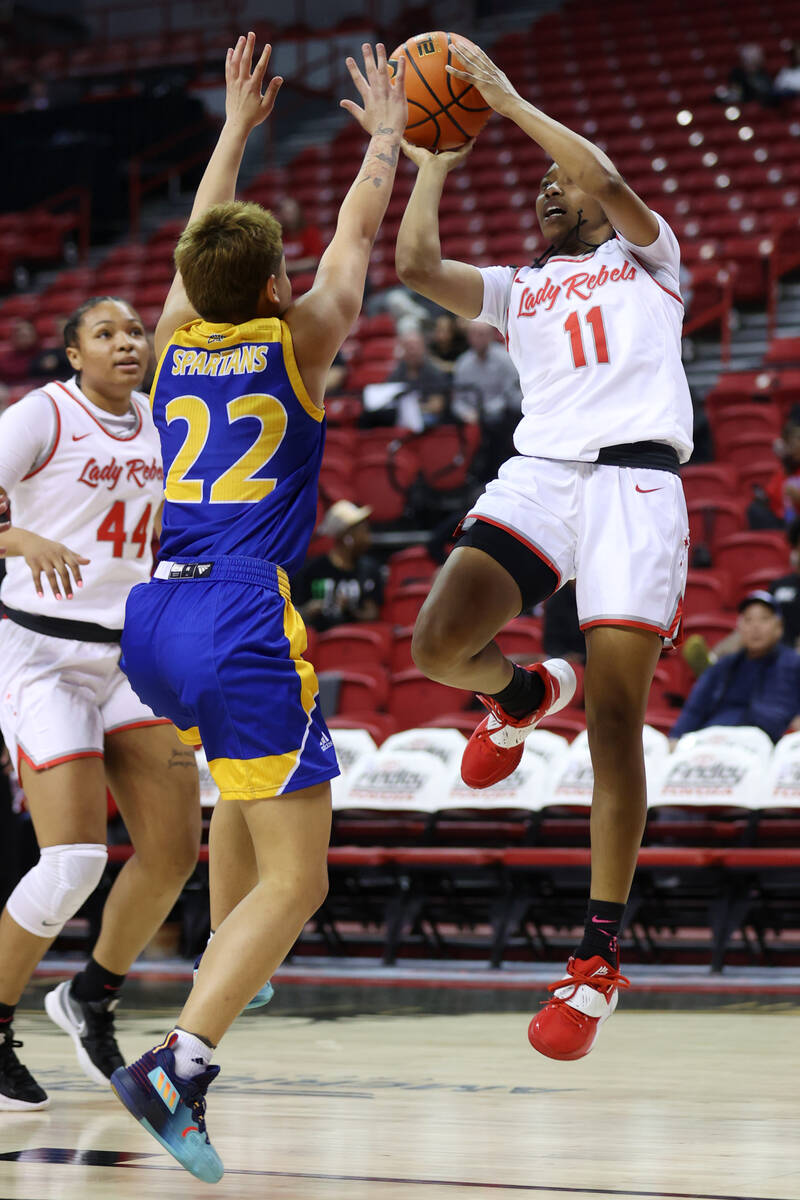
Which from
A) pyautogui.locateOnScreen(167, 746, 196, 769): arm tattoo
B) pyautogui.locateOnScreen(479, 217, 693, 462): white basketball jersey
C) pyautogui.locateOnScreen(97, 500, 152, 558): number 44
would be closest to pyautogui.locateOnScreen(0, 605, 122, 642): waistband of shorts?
pyautogui.locateOnScreen(97, 500, 152, 558): number 44

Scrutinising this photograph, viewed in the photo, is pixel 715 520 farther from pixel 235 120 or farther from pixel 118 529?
pixel 235 120

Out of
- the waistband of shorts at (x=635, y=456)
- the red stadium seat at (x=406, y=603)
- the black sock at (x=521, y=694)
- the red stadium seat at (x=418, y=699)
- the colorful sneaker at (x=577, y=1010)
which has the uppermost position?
the waistband of shorts at (x=635, y=456)

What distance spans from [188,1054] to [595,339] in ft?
6.59

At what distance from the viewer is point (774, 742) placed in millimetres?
8320

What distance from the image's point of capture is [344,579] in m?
10.5

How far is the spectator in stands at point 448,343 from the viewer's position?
12172 millimetres

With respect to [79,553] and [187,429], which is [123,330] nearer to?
[79,553]

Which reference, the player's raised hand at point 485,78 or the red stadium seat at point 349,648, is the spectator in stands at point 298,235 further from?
the player's raised hand at point 485,78

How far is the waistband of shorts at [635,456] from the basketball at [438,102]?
3.34 feet

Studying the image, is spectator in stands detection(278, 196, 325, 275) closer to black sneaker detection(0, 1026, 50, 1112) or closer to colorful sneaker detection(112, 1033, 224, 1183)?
black sneaker detection(0, 1026, 50, 1112)

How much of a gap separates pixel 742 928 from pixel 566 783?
105cm

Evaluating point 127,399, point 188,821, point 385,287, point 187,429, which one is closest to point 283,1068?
point 188,821

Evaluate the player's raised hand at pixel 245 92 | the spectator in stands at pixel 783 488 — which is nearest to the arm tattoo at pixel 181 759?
the player's raised hand at pixel 245 92

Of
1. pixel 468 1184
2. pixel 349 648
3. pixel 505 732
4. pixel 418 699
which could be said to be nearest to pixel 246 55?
pixel 505 732
